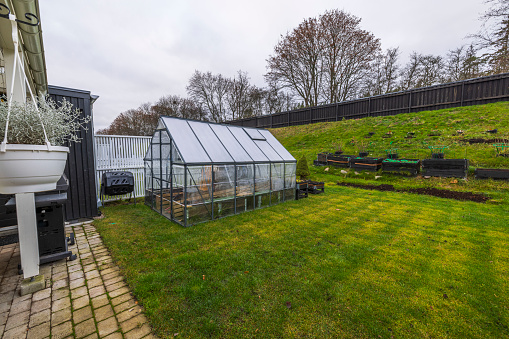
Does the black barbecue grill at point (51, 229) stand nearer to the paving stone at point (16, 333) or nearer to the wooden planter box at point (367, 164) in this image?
the paving stone at point (16, 333)

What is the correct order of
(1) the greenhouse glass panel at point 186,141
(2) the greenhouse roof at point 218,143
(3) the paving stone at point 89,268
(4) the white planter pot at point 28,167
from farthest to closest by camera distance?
(2) the greenhouse roof at point 218,143 < (1) the greenhouse glass panel at point 186,141 < (3) the paving stone at point 89,268 < (4) the white planter pot at point 28,167

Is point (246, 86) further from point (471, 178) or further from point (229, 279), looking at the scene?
point (229, 279)

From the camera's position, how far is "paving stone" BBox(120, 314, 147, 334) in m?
1.97

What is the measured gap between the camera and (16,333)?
1.92 m

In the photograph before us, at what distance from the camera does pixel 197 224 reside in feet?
15.6

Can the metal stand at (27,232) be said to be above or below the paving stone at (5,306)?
above

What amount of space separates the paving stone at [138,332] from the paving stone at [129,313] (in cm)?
21

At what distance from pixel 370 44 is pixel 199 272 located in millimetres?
21912

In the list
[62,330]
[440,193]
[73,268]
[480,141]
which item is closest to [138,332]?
[62,330]

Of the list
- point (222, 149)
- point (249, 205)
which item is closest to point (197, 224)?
point (249, 205)

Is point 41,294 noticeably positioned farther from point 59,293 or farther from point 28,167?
point 28,167

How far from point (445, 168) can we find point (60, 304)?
11.9 m

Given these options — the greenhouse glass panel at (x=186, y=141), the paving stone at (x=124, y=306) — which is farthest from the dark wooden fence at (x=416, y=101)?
the paving stone at (x=124, y=306)

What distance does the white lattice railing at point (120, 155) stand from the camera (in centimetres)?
670
